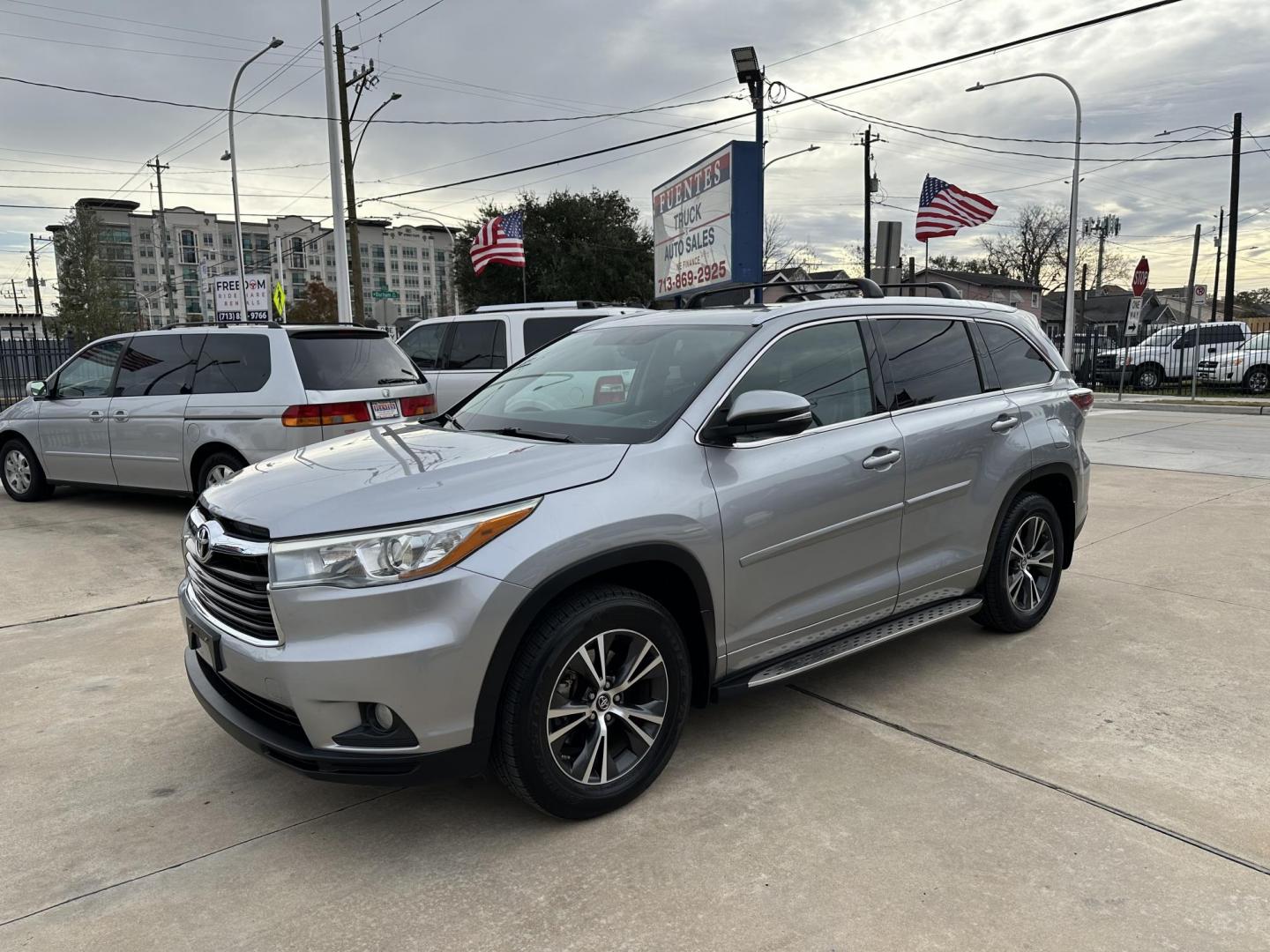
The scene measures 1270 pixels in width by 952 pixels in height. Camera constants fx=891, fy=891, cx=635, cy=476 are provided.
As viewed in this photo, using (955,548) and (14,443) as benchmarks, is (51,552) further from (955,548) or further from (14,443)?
(955,548)

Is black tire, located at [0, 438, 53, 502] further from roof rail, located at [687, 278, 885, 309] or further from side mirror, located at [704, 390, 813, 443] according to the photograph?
side mirror, located at [704, 390, 813, 443]

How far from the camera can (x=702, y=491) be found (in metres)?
3.18

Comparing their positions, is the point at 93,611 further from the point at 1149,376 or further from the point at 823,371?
the point at 1149,376

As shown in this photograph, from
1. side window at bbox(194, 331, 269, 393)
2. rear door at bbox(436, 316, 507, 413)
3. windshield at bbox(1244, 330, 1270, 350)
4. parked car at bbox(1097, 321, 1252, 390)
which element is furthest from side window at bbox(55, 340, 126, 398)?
windshield at bbox(1244, 330, 1270, 350)

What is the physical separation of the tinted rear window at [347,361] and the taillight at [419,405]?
7.3 inches

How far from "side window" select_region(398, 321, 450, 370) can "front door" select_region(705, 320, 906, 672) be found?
7.29 m

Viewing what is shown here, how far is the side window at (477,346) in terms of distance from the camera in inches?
389

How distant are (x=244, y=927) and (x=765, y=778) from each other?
1782 mm

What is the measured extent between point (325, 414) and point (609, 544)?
17.0ft

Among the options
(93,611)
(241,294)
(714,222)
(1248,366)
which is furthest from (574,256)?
(93,611)

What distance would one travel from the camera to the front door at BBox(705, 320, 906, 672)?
3.31 meters

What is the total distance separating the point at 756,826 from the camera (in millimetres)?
2988

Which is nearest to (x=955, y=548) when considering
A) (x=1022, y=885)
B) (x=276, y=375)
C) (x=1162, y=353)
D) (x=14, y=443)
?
(x=1022, y=885)

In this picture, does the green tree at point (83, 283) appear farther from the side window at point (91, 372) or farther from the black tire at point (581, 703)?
the black tire at point (581, 703)
